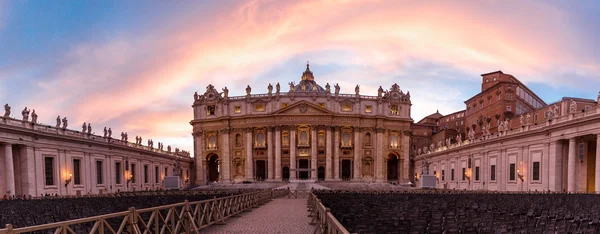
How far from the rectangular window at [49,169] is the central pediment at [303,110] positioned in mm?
45715

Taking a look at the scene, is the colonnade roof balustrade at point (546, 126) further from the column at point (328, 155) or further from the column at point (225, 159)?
the column at point (225, 159)

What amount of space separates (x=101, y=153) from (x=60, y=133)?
7.70m

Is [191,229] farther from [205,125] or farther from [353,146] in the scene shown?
[205,125]

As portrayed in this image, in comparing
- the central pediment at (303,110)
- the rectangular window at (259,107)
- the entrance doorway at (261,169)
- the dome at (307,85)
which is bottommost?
the entrance doorway at (261,169)

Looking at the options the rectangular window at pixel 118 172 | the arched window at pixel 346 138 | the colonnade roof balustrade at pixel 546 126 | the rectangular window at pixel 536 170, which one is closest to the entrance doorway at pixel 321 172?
the arched window at pixel 346 138

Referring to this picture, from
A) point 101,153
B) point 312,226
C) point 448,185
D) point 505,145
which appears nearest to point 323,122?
point 448,185

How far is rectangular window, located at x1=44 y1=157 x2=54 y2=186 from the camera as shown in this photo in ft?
117

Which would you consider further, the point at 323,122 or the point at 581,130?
the point at 323,122

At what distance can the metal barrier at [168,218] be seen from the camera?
6575mm

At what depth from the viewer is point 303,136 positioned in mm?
78562

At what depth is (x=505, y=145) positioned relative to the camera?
143 feet

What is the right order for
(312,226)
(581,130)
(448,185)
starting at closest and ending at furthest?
1. (312,226)
2. (581,130)
3. (448,185)

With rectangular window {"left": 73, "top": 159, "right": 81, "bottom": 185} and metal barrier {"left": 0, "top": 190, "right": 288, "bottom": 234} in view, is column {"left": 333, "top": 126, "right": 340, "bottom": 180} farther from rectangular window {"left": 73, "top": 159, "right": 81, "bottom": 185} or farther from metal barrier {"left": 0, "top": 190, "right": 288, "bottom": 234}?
metal barrier {"left": 0, "top": 190, "right": 288, "bottom": 234}

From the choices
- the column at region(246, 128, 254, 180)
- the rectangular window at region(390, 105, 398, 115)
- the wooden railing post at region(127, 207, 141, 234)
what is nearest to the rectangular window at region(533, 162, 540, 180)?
the wooden railing post at region(127, 207, 141, 234)
